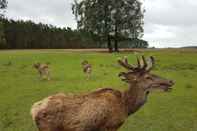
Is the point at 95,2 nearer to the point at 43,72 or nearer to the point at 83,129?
the point at 43,72

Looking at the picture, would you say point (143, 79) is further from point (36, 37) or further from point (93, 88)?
point (36, 37)

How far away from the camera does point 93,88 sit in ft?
90.1

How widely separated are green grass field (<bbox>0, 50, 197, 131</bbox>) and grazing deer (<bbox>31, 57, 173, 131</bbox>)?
14.6 ft

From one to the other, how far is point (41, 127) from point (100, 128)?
1279 mm

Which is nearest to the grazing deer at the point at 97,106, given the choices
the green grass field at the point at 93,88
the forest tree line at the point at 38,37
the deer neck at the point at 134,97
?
the deer neck at the point at 134,97

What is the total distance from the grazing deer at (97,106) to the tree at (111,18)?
2422 inches

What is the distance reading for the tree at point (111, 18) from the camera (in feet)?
242

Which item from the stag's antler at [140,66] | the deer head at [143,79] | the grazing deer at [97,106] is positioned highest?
the stag's antler at [140,66]

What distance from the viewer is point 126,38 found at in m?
76.6

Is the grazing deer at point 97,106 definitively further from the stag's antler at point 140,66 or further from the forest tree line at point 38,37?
the forest tree line at point 38,37

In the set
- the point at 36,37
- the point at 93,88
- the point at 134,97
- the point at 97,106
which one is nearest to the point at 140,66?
the point at 134,97

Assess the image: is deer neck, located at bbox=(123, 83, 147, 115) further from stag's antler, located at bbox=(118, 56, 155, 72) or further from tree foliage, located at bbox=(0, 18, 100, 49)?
tree foliage, located at bbox=(0, 18, 100, 49)

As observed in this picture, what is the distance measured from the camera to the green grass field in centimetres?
1709

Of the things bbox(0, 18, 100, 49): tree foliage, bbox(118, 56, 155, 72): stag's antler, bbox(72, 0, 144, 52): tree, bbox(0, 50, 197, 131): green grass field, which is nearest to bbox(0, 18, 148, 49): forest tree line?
bbox(0, 18, 100, 49): tree foliage
